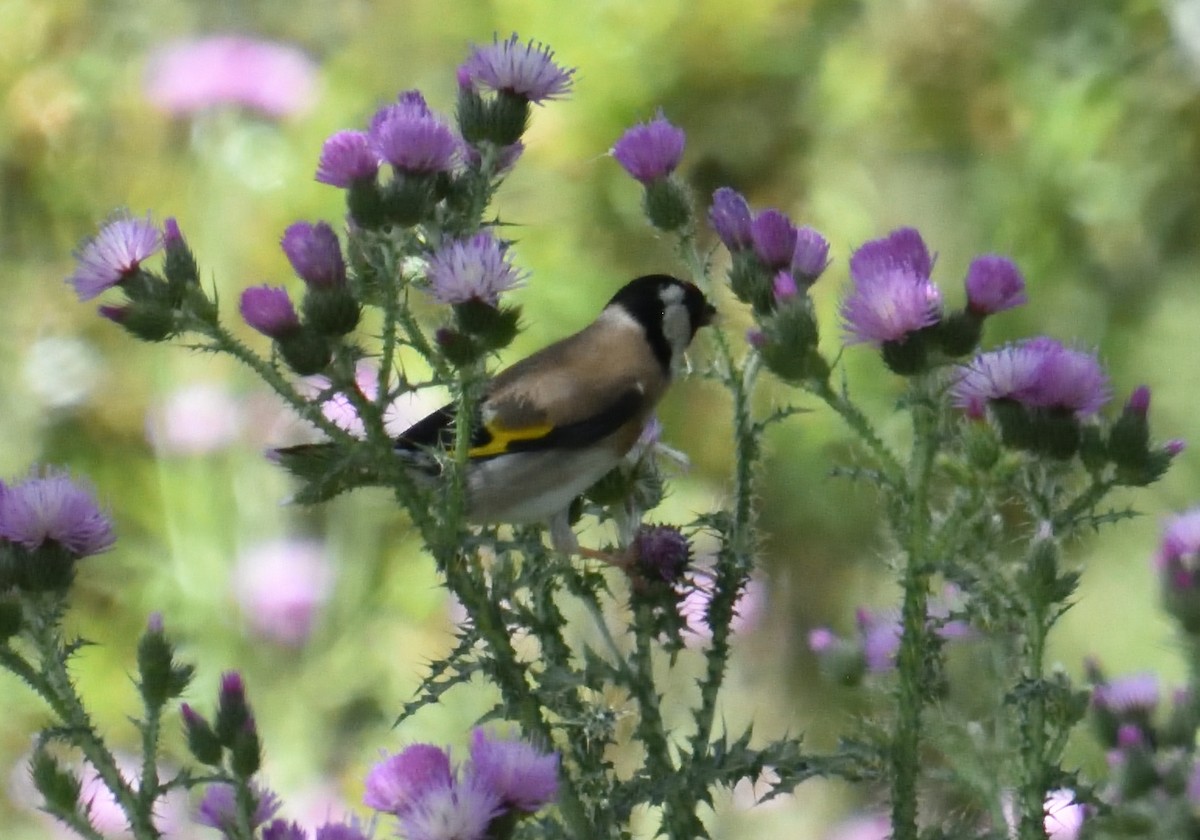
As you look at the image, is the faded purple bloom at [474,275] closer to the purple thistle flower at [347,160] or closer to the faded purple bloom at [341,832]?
the purple thistle flower at [347,160]

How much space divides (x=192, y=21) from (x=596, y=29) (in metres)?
0.92

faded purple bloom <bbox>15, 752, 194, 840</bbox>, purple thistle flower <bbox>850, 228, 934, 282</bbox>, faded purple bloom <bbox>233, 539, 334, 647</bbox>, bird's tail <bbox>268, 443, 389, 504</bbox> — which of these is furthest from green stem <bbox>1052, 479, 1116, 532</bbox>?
faded purple bloom <bbox>233, 539, 334, 647</bbox>

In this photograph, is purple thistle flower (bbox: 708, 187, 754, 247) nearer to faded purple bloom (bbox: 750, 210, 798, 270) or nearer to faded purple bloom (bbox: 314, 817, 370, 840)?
faded purple bloom (bbox: 750, 210, 798, 270)

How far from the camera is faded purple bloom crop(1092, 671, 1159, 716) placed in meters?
0.90

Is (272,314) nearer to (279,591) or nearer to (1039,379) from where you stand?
(1039,379)

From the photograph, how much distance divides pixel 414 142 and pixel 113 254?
18 cm

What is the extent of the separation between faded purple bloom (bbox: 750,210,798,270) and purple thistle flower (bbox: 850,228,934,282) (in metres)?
0.08

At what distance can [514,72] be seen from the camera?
2.98ft

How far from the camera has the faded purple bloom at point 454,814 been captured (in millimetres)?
617

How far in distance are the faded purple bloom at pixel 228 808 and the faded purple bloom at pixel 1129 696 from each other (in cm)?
47


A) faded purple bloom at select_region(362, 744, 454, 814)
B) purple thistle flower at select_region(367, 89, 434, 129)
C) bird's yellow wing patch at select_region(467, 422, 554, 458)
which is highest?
purple thistle flower at select_region(367, 89, 434, 129)

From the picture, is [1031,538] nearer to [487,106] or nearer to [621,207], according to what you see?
[487,106]

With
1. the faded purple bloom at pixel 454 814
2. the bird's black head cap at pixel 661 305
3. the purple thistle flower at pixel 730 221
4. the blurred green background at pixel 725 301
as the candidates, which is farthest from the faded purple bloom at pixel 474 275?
the blurred green background at pixel 725 301

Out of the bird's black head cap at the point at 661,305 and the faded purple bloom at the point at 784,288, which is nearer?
the faded purple bloom at the point at 784,288
